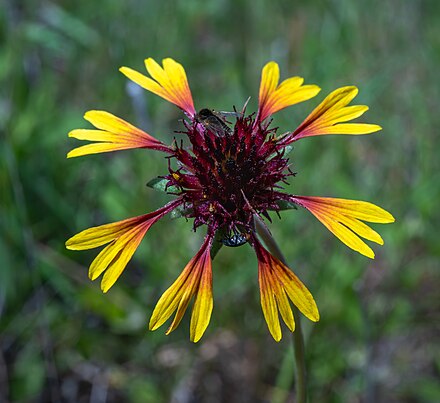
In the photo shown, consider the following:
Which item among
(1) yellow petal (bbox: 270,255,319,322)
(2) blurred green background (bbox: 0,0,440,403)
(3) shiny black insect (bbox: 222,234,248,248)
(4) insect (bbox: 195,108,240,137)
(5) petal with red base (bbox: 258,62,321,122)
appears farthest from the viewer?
(2) blurred green background (bbox: 0,0,440,403)

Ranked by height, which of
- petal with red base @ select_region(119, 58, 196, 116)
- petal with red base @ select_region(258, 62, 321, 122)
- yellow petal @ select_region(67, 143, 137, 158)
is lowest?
yellow petal @ select_region(67, 143, 137, 158)

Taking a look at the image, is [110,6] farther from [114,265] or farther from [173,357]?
[114,265]

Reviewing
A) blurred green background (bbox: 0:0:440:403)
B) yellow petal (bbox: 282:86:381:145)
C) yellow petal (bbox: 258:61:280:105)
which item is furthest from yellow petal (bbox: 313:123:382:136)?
blurred green background (bbox: 0:0:440:403)

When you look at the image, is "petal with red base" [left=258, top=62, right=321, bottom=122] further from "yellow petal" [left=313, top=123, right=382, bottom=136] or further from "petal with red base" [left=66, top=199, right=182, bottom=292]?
"petal with red base" [left=66, top=199, right=182, bottom=292]

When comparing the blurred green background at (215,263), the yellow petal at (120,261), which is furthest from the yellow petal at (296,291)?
the blurred green background at (215,263)

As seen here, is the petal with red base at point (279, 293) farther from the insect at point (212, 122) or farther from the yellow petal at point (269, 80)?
the yellow petal at point (269, 80)
